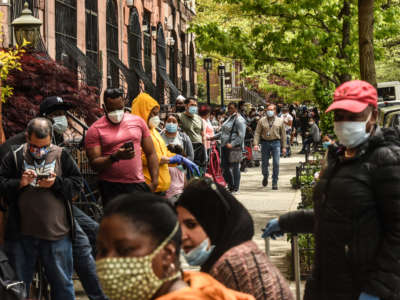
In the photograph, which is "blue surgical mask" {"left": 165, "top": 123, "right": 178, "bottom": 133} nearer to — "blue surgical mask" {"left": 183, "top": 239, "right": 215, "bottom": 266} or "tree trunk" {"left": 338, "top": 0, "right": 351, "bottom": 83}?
"tree trunk" {"left": 338, "top": 0, "right": 351, "bottom": 83}

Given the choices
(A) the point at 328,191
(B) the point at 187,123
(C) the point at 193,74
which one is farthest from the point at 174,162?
(C) the point at 193,74

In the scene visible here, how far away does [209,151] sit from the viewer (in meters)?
17.0

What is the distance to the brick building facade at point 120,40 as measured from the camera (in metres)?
18.9

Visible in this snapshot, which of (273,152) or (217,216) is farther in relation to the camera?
(273,152)

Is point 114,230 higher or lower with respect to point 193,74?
lower

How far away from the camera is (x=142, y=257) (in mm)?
2471

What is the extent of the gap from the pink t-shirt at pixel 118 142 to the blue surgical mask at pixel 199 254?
13.1 ft

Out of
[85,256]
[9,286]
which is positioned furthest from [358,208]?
[85,256]

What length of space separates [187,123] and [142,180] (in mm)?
6545

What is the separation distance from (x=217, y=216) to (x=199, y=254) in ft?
0.68

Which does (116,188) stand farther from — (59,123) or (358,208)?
(358,208)

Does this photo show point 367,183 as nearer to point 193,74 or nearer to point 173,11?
point 173,11

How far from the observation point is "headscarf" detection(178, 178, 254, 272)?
3.30m

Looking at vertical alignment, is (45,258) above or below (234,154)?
below
